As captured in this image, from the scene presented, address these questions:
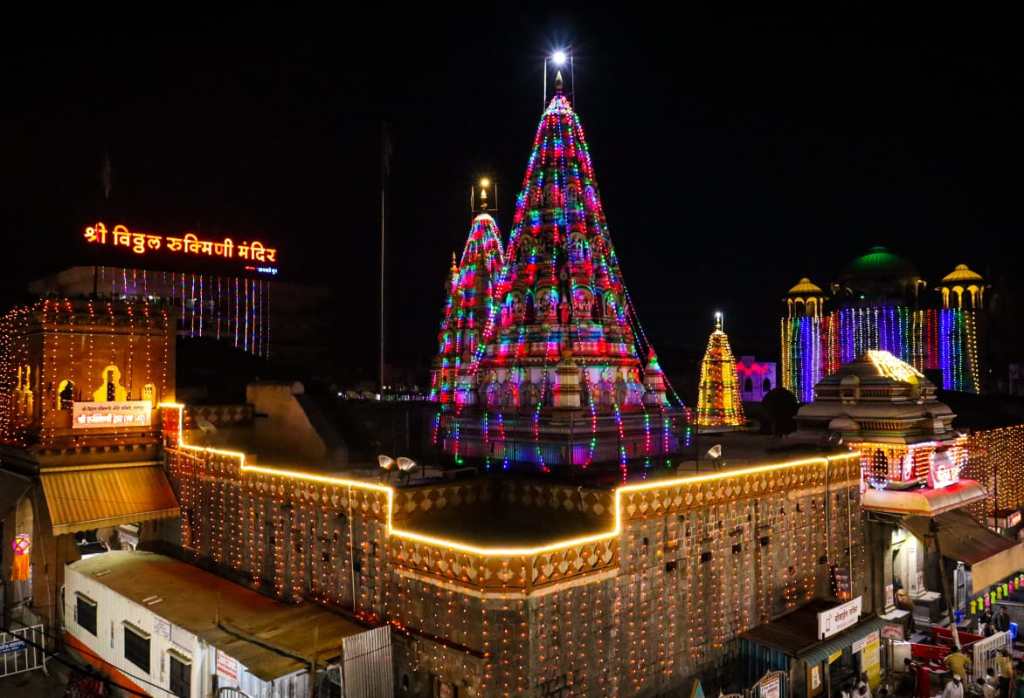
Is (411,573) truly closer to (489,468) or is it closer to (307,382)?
(489,468)

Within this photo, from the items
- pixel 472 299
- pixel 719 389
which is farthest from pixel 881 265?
pixel 472 299

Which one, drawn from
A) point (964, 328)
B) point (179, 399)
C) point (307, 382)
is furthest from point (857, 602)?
point (964, 328)

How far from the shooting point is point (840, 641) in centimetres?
1477

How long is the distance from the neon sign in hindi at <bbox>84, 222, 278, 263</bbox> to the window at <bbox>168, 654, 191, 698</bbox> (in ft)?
98.0

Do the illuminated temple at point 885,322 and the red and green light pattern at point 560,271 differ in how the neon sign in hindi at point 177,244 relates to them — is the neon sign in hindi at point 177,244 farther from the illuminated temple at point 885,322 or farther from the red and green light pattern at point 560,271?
the illuminated temple at point 885,322

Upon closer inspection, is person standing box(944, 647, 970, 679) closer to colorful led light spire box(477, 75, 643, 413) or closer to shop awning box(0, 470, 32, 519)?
colorful led light spire box(477, 75, 643, 413)

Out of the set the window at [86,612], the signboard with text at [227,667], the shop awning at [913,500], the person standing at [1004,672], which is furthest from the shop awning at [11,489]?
the person standing at [1004,672]

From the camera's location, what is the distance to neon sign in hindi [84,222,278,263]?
119ft

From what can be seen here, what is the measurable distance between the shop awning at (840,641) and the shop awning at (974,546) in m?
5.39

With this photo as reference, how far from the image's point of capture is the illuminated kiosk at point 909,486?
2006cm

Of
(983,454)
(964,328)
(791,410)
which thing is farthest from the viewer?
(964,328)

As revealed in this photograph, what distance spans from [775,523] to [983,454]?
49.7ft

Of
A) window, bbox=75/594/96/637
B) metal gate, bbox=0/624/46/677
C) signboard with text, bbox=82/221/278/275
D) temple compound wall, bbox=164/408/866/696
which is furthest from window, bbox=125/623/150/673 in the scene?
signboard with text, bbox=82/221/278/275

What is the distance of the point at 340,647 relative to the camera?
12.0 m
